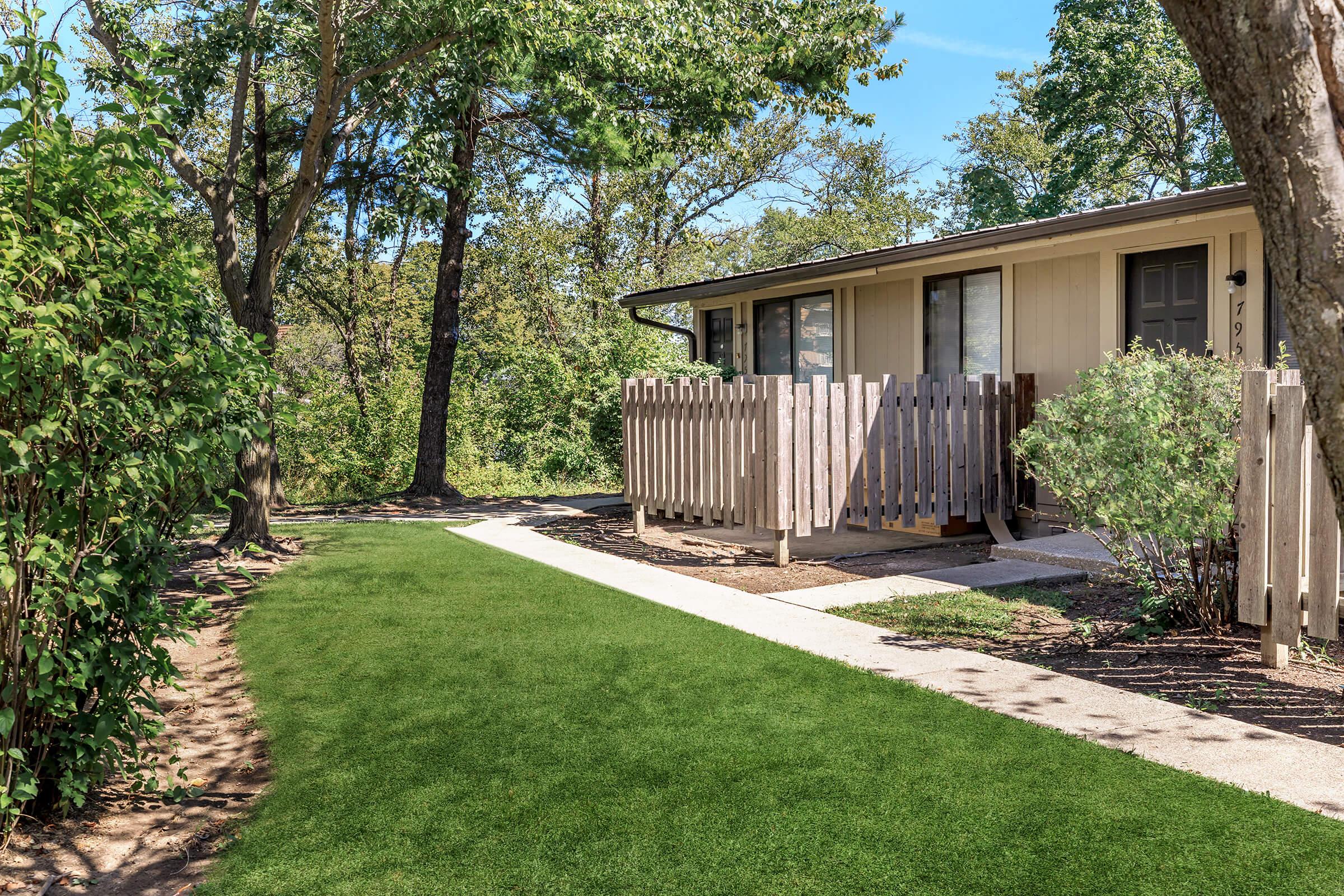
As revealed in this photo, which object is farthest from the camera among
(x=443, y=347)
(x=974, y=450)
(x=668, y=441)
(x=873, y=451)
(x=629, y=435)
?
(x=443, y=347)

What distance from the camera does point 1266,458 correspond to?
202 inches

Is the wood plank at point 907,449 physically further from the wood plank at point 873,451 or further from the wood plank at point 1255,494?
the wood plank at point 1255,494

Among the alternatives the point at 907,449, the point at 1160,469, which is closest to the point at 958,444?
the point at 907,449

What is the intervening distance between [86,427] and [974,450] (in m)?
8.42

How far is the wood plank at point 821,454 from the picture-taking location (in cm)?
887

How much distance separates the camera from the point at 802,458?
885 centimetres

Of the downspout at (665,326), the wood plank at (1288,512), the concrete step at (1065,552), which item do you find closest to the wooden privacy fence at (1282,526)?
the wood plank at (1288,512)

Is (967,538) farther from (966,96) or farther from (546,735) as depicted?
(966,96)

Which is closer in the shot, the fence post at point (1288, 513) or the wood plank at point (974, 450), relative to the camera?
the fence post at point (1288, 513)

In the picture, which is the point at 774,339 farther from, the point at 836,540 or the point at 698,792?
the point at 698,792

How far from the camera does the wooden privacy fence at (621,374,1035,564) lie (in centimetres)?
886

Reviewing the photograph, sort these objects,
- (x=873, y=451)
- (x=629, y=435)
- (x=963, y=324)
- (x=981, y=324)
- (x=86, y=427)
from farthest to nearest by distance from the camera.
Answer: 1. (x=963, y=324)
2. (x=629, y=435)
3. (x=981, y=324)
4. (x=873, y=451)
5. (x=86, y=427)

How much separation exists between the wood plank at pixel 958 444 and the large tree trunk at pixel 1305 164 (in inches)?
320

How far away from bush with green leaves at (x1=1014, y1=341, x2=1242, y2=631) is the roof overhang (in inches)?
50.8
